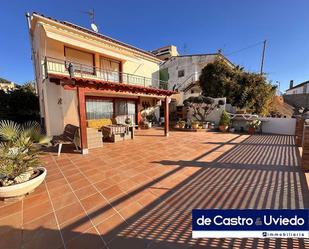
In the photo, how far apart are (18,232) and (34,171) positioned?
177 cm

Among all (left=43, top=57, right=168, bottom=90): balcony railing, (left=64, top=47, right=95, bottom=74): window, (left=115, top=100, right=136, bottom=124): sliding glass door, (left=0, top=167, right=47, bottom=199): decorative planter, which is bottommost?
(left=0, top=167, right=47, bottom=199): decorative planter

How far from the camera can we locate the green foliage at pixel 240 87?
14805 mm

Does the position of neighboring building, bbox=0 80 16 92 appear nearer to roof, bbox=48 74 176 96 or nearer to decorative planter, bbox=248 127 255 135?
roof, bbox=48 74 176 96

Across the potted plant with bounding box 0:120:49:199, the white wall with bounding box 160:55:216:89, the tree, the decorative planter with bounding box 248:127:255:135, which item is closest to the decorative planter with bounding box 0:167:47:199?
the potted plant with bounding box 0:120:49:199

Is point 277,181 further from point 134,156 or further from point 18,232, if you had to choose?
point 18,232

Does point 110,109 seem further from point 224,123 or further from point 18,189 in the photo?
point 224,123

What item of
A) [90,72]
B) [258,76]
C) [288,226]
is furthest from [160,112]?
[288,226]

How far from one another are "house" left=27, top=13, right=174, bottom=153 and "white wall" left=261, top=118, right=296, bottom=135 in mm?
8091

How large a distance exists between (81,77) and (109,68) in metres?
4.64

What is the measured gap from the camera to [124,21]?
13.7 meters

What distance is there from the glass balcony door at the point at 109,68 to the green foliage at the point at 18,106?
24.2 feet

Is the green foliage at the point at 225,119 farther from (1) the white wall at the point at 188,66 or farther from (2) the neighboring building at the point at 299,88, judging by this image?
(2) the neighboring building at the point at 299,88

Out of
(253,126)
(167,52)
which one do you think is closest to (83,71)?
(253,126)

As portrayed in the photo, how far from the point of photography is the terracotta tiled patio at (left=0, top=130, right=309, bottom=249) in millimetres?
2207
